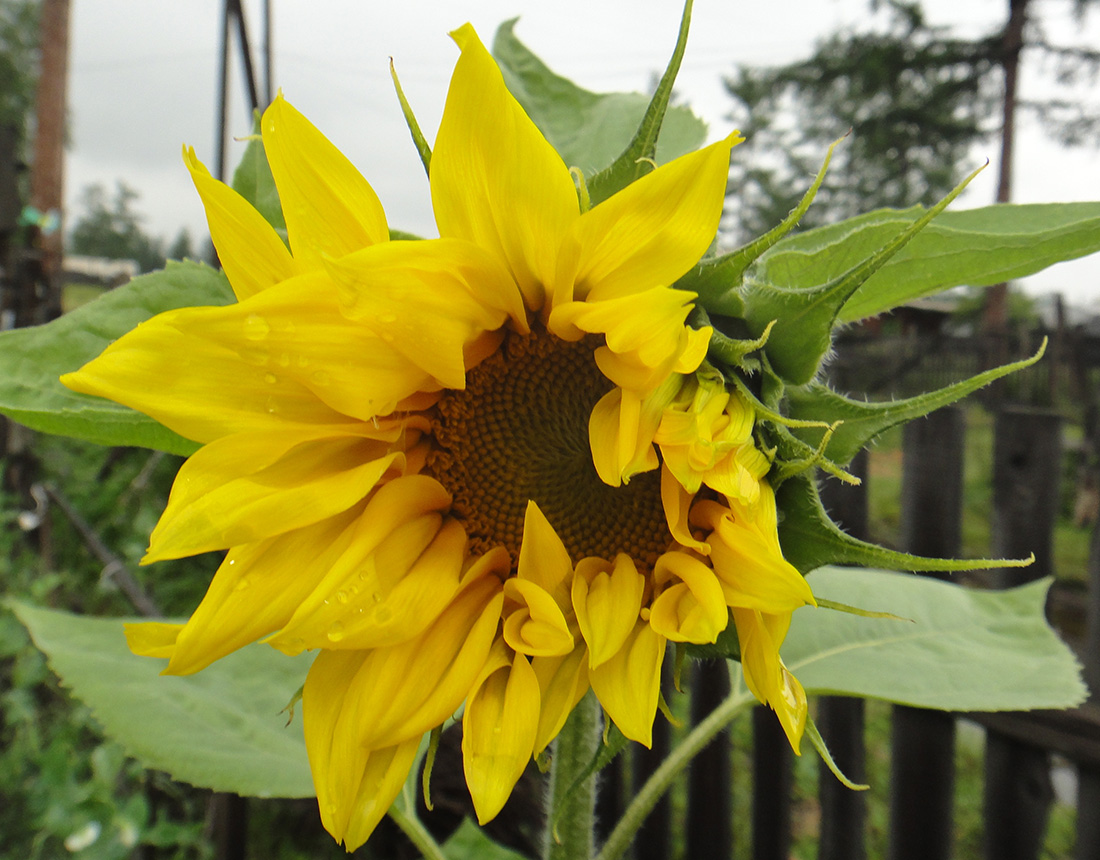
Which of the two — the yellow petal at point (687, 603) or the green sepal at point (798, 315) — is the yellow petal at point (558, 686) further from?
the green sepal at point (798, 315)

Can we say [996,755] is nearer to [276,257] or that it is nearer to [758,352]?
[758,352]

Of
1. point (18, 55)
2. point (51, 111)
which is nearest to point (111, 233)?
point (18, 55)

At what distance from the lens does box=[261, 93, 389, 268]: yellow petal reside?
34 cm

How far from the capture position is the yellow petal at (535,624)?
351 millimetres

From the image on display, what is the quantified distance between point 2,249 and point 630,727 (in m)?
3.53

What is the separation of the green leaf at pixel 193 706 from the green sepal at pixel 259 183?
0.38 metres

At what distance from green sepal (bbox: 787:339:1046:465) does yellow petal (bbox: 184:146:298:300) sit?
26 cm

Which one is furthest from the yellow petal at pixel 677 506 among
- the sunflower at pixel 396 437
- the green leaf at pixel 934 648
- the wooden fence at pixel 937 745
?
the wooden fence at pixel 937 745

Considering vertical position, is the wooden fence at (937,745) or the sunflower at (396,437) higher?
the sunflower at (396,437)

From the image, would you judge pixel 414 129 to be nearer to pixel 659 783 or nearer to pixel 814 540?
pixel 814 540

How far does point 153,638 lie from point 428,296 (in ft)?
0.70

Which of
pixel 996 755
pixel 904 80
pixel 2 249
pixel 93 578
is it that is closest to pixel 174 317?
pixel 996 755

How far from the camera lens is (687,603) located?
361 millimetres

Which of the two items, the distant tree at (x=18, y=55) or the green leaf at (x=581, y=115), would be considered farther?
the distant tree at (x=18, y=55)
